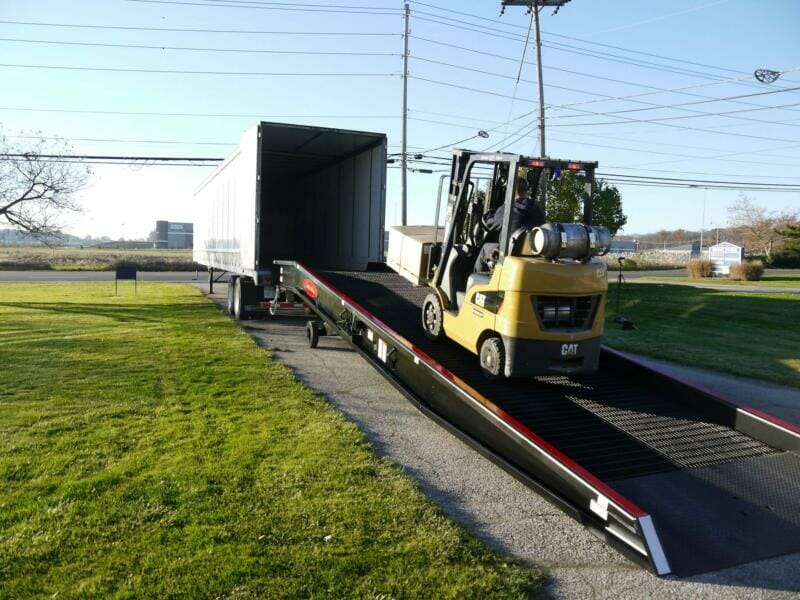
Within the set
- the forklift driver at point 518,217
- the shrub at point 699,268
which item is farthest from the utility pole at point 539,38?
the shrub at point 699,268

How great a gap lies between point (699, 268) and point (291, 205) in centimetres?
2721

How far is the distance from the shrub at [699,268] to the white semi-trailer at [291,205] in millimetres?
27109

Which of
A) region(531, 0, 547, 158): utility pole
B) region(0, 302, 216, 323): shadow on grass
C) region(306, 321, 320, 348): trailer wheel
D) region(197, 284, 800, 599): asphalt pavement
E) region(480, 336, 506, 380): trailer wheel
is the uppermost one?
region(531, 0, 547, 158): utility pole

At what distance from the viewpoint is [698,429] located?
5570 mm

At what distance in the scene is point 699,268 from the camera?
35.1 metres

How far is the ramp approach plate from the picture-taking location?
407 cm

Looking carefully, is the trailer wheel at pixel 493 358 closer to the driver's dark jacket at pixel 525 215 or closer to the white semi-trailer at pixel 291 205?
the driver's dark jacket at pixel 525 215

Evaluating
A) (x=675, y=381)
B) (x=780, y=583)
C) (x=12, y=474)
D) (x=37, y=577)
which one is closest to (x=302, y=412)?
(x=12, y=474)

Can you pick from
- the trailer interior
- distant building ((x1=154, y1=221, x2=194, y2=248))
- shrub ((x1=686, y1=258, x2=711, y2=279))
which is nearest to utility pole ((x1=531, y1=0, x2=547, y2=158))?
the trailer interior

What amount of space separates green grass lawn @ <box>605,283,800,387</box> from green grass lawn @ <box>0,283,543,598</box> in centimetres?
758

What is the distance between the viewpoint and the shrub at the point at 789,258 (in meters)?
47.1

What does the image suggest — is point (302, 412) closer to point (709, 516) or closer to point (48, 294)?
point (709, 516)

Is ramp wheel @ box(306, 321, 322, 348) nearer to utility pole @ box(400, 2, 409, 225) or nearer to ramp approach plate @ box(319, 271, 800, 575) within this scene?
ramp approach plate @ box(319, 271, 800, 575)

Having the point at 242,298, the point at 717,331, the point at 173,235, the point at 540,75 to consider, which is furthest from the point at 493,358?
the point at 173,235
